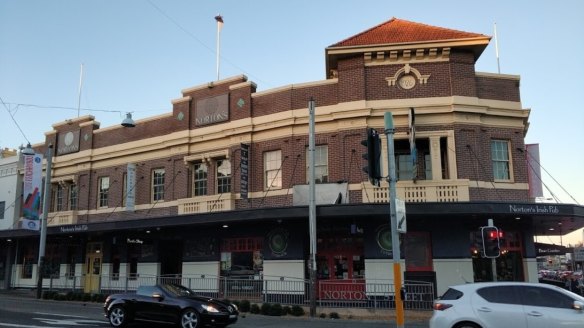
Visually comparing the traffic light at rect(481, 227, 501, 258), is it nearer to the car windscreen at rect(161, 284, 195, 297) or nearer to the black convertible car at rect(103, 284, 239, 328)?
the black convertible car at rect(103, 284, 239, 328)

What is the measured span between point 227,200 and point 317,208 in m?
5.74

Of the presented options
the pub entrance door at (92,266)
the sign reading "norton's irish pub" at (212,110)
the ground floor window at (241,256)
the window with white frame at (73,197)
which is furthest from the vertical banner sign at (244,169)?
the window with white frame at (73,197)

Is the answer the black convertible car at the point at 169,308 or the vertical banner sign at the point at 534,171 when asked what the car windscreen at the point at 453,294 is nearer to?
the black convertible car at the point at 169,308

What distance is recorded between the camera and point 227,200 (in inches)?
931

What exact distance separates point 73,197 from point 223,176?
1112 cm

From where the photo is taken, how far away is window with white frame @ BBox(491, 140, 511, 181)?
21.5 metres

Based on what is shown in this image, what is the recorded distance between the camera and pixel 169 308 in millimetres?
14055

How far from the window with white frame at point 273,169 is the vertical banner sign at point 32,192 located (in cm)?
1315

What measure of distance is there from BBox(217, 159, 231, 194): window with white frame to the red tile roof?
24.8 feet

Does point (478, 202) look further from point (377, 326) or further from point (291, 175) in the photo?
point (291, 175)

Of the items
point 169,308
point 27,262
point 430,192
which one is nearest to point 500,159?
point 430,192

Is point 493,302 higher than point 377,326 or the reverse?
higher

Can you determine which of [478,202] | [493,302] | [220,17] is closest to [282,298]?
[478,202]

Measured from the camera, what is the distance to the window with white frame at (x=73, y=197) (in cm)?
3020
